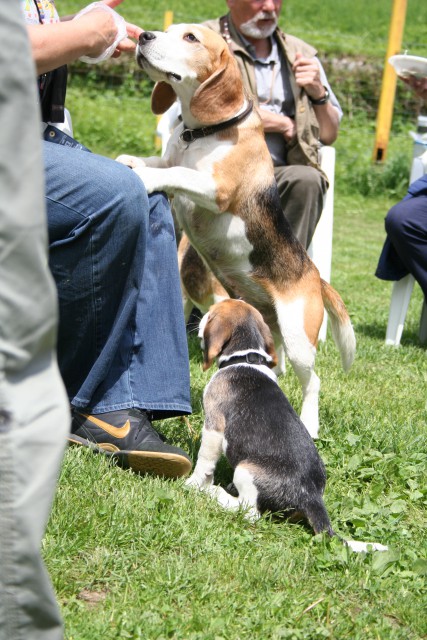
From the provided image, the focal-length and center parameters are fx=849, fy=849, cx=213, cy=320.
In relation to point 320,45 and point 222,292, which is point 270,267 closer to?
point 222,292

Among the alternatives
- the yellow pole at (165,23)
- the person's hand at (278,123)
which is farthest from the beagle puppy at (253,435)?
the yellow pole at (165,23)

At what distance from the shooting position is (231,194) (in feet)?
13.2

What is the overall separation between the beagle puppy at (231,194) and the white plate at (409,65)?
2193mm

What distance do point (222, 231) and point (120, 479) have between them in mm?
1519

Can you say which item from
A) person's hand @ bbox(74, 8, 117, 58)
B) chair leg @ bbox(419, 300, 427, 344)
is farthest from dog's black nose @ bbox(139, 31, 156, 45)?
chair leg @ bbox(419, 300, 427, 344)

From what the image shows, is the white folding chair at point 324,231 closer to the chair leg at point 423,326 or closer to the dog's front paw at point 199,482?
the chair leg at point 423,326

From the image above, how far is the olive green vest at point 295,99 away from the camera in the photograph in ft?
17.8

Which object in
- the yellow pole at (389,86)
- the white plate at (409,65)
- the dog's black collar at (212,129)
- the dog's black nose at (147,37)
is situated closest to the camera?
the dog's black nose at (147,37)

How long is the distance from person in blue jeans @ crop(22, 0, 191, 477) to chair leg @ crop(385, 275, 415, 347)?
3.04 meters

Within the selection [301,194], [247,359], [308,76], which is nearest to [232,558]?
[247,359]

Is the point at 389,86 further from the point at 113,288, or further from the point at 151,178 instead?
the point at 113,288

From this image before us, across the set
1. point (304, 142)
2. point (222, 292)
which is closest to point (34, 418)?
point (222, 292)

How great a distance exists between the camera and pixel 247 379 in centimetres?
324

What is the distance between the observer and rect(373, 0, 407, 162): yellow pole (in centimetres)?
1270
